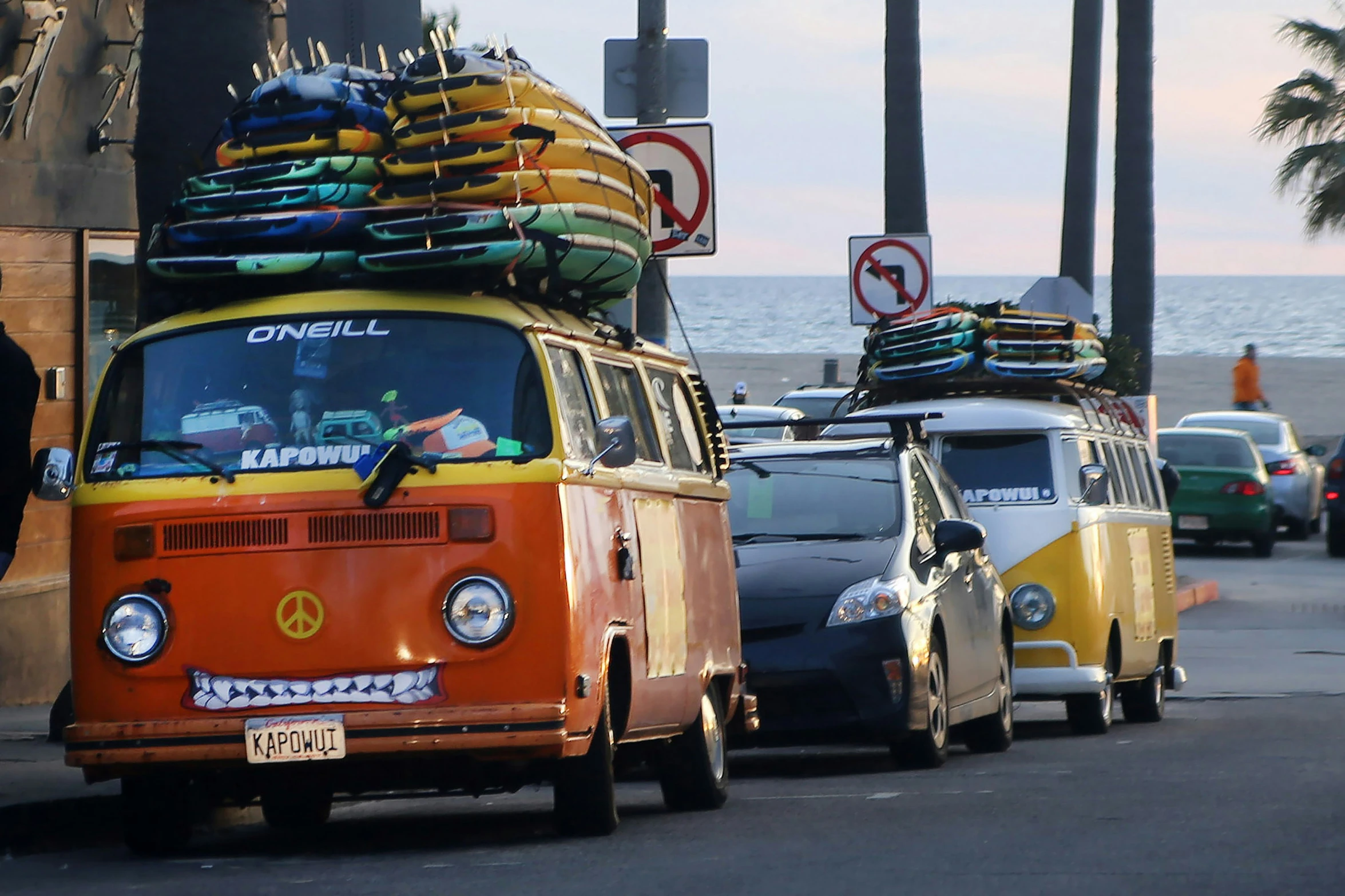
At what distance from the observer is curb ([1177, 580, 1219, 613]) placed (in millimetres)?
24328

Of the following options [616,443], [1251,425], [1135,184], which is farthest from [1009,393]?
[1251,425]

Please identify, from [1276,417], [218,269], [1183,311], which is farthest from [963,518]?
[1183,311]

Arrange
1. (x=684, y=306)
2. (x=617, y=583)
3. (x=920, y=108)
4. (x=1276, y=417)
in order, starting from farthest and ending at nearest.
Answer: (x=684, y=306) → (x=1276, y=417) → (x=920, y=108) → (x=617, y=583)


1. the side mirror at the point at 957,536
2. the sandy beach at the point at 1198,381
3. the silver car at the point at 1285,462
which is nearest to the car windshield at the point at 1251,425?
the silver car at the point at 1285,462

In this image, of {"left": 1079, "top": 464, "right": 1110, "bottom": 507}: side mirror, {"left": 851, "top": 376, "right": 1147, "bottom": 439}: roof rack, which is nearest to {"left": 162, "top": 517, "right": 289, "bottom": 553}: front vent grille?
{"left": 1079, "top": 464, "right": 1110, "bottom": 507}: side mirror

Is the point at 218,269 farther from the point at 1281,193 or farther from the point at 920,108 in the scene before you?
the point at 1281,193

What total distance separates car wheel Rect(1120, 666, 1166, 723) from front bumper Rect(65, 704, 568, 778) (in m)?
8.14

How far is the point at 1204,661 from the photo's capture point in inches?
782

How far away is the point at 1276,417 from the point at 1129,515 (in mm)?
19422

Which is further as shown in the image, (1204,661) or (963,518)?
(1204,661)

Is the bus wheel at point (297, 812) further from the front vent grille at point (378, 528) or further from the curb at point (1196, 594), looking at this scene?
the curb at point (1196, 594)

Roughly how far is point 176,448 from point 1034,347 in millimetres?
8800

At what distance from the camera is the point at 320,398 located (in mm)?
8570

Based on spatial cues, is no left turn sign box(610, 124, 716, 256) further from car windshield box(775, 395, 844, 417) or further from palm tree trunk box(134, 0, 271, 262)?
car windshield box(775, 395, 844, 417)
